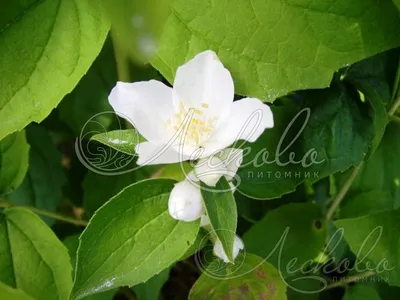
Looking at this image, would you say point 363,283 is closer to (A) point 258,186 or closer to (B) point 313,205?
(B) point 313,205

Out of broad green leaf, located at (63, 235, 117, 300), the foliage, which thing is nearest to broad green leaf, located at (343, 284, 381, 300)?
the foliage

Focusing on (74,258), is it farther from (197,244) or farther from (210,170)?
(210,170)

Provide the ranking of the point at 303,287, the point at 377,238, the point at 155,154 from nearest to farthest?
the point at 155,154, the point at 377,238, the point at 303,287

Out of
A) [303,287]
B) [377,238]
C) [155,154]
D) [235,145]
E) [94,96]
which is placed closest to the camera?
[155,154]

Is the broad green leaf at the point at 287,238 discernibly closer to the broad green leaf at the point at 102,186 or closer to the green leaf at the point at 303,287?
the green leaf at the point at 303,287

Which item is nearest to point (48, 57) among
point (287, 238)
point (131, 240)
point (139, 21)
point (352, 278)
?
point (139, 21)

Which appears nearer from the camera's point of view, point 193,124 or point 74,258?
point 193,124
